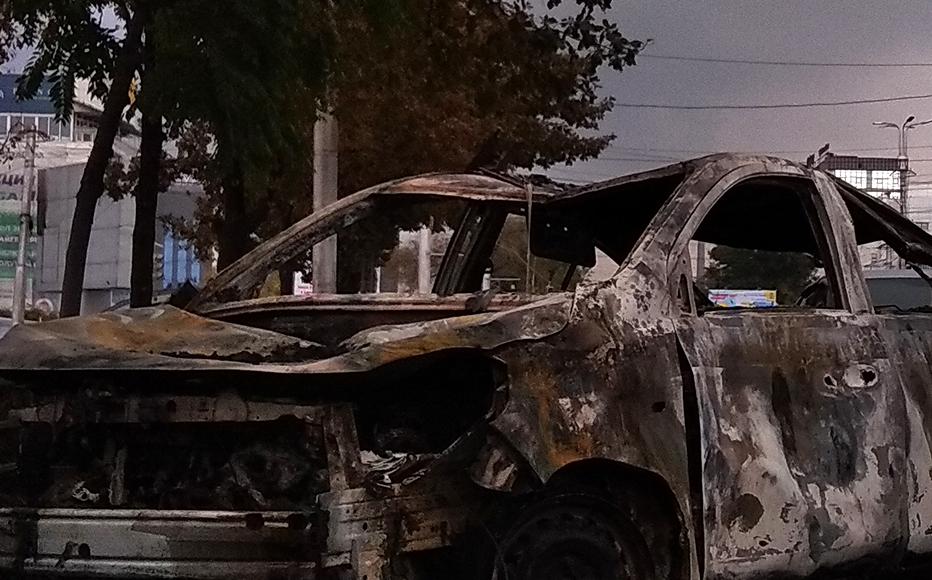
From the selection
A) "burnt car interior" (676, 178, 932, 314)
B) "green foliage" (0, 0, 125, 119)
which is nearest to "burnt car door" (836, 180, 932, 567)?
"burnt car interior" (676, 178, 932, 314)

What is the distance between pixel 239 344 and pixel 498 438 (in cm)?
97

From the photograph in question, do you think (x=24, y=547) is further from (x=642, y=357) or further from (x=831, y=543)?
(x=831, y=543)

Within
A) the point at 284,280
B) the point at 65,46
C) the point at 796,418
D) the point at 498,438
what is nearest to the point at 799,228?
the point at 796,418

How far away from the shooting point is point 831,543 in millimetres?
4930

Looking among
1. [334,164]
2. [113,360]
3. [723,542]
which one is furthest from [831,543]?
[334,164]

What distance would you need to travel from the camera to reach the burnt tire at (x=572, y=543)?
4.33 m

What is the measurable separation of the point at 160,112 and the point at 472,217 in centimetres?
284

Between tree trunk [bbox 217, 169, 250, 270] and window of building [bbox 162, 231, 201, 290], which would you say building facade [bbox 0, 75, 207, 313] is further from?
tree trunk [bbox 217, 169, 250, 270]

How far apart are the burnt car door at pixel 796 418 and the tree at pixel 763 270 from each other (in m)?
1.16

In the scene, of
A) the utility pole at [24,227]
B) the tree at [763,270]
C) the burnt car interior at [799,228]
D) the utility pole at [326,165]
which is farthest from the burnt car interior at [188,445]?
the utility pole at [24,227]

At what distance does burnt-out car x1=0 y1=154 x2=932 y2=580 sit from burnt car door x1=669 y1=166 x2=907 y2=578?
0.01 metres

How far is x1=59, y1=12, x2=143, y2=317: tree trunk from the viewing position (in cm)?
1004

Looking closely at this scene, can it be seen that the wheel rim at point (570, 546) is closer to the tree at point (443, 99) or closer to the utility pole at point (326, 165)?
the tree at point (443, 99)

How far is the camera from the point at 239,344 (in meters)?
4.46
